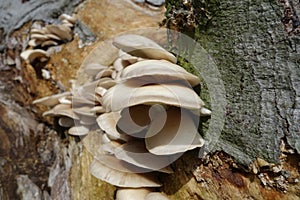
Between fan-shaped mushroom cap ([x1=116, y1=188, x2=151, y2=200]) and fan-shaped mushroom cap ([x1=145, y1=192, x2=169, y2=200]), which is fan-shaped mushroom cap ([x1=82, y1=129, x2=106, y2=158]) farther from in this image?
fan-shaped mushroom cap ([x1=145, y1=192, x2=169, y2=200])

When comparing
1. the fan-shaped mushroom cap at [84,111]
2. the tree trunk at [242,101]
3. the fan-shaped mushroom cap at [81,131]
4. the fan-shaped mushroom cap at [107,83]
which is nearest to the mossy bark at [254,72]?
the tree trunk at [242,101]

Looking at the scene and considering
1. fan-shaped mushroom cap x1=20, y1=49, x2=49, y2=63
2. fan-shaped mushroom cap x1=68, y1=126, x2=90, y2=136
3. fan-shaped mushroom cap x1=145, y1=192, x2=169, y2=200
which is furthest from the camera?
fan-shaped mushroom cap x1=20, y1=49, x2=49, y2=63

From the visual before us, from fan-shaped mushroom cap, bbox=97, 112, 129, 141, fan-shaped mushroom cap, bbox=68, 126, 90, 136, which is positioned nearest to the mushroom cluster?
fan-shaped mushroom cap, bbox=68, 126, 90, 136

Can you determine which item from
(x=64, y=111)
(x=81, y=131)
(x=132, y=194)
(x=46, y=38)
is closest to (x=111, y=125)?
(x=132, y=194)

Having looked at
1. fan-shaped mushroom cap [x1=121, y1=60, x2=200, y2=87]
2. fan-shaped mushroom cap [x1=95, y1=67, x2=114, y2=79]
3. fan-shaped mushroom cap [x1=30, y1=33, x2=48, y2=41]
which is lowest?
fan-shaped mushroom cap [x1=30, y1=33, x2=48, y2=41]

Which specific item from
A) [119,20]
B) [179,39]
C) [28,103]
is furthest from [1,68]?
[179,39]

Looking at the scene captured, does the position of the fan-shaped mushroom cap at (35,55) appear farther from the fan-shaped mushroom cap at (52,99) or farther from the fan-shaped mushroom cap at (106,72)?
the fan-shaped mushroom cap at (106,72)
